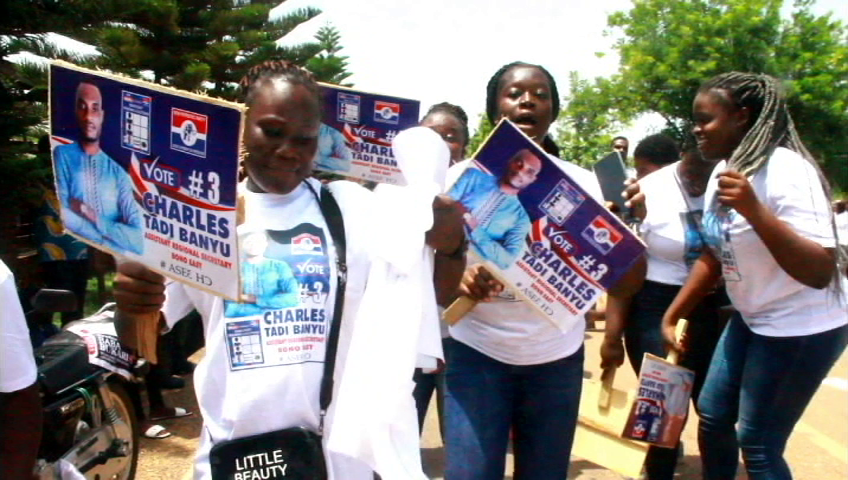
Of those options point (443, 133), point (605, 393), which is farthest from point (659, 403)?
point (443, 133)

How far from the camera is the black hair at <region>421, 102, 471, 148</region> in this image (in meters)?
4.75

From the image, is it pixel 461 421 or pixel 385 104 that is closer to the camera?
pixel 461 421

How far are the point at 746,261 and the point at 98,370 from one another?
9.56 feet

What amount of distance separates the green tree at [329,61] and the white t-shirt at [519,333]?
10.7 m

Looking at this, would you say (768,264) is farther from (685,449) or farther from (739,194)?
(685,449)

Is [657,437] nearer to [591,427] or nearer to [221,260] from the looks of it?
[591,427]

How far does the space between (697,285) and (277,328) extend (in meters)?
2.27

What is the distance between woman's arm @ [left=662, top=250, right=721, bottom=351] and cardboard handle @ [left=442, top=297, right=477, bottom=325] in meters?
1.38

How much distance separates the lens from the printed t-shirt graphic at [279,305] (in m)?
1.92

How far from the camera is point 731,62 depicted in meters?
29.7

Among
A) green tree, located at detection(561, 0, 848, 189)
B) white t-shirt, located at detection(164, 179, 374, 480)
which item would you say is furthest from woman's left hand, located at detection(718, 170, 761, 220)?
green tree, located at detection(561, 0, 848, 189)

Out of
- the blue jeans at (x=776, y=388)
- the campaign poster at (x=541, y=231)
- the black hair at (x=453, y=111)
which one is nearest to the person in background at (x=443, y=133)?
the black hair at (x=453, y=111)

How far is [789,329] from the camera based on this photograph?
3.02m

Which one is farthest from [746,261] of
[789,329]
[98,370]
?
[98,370]
